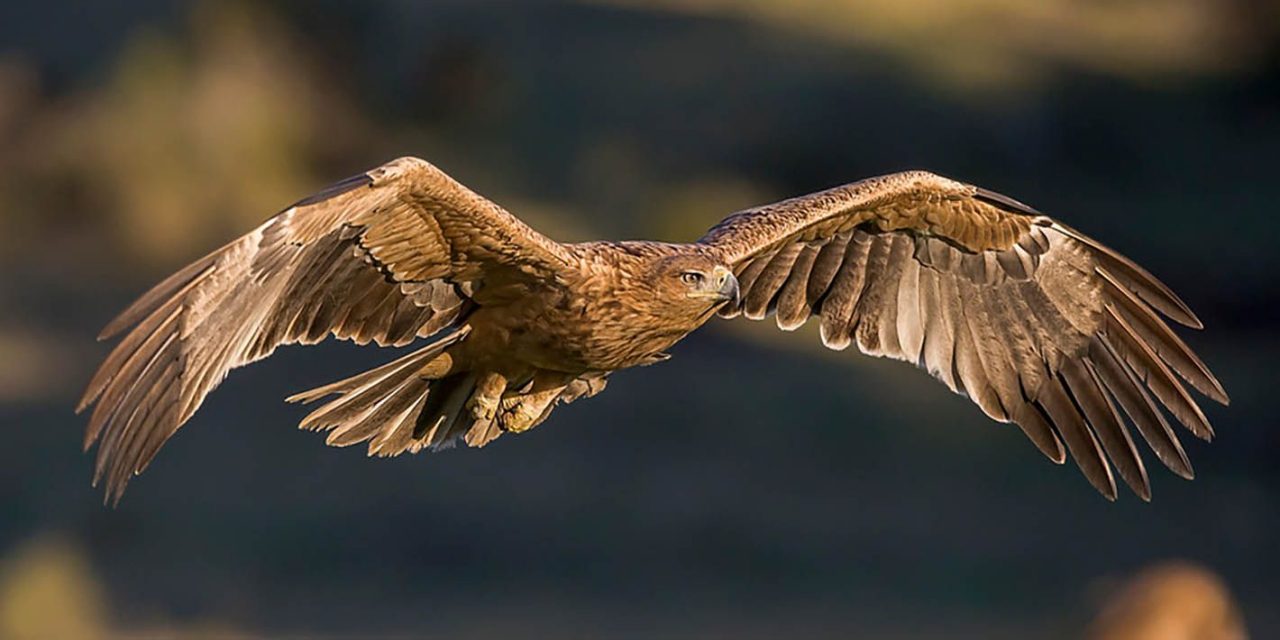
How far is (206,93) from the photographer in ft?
54.5

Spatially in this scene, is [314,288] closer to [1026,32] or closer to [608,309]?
[608,309]

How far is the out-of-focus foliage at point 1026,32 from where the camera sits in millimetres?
16859

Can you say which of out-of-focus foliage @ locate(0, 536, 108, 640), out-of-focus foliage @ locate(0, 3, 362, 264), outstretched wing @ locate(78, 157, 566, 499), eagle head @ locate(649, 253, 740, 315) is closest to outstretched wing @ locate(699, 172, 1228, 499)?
eagle head @ locate(649, 253, 740, 315)

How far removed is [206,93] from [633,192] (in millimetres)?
3052

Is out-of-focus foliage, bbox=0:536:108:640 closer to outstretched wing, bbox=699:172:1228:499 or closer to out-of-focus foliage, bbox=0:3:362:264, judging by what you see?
out-of-focus foliage, bbox=0:3:362:264

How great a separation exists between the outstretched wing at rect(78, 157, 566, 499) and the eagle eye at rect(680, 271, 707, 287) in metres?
0.36

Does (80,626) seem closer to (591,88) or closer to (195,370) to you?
(591,88)

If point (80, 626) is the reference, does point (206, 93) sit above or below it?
above

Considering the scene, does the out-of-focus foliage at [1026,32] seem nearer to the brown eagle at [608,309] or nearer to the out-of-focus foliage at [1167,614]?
the brown eagle at [608,309]

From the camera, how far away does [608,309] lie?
689 cm

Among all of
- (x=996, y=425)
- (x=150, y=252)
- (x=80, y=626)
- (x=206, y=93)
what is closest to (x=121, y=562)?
(x=80, y=626)

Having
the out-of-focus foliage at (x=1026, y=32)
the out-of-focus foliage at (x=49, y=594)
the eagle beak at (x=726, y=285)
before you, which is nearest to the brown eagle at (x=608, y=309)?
the eagle beak at (x=726, y=285)

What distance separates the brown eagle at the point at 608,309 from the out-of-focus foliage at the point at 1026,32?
8.44 metres

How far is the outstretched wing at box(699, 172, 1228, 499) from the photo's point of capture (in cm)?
771
